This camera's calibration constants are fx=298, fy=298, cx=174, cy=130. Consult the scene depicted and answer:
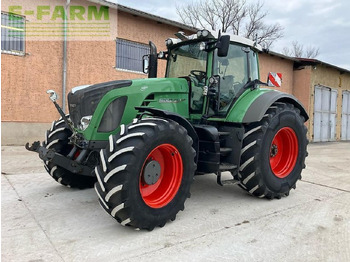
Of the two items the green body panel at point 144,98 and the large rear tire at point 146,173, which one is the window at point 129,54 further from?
the large rear tire at point 146,173

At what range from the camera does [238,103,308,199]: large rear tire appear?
3.95 m

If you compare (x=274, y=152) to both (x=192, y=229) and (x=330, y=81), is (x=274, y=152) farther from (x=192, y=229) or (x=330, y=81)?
(x=330, y=81)

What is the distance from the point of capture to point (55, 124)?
4188 millimetres

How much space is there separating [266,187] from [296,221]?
69 centimetres

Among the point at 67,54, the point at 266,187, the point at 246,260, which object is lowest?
the point at 246,260

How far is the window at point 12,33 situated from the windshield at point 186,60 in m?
5.79

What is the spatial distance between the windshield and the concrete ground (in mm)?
1808

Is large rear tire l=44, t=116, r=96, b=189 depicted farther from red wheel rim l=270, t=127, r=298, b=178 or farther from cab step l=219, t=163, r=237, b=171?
red wheel rim l=270, t=127, r=298, b=178

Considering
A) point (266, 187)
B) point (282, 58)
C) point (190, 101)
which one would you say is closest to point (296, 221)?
point (266, 187)

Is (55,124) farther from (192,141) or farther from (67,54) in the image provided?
(67,54)

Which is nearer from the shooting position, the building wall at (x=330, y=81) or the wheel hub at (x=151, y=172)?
the wheel hub at (x=151, y=172)

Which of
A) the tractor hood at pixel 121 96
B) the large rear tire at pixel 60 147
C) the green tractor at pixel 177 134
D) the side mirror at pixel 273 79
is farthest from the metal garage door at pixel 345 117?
the large rear tire at pixel 60 147

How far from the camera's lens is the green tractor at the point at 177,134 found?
2873mm

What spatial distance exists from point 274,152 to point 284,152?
0.33 m
